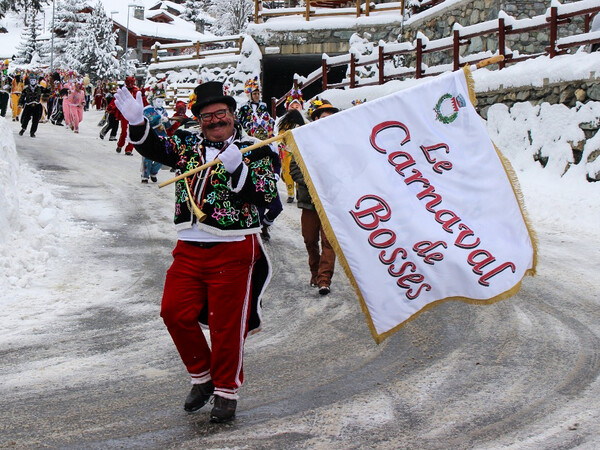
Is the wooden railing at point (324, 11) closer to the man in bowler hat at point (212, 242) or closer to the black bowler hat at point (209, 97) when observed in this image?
the black bowler hat at point (209, 97)

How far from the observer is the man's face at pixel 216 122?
4.33 meters

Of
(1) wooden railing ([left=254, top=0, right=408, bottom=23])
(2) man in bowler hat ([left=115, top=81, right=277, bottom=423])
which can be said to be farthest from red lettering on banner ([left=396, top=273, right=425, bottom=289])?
(1) wooden railing ([left=254, top=0, right=408, bottom=23])

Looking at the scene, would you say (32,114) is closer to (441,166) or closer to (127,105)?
(127,105)

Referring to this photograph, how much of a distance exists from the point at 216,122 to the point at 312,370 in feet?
5.96

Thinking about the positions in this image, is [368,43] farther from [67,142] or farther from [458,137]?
[458,137]

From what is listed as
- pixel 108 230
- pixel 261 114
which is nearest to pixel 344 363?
pixel 108 230

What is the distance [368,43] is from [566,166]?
566 inches

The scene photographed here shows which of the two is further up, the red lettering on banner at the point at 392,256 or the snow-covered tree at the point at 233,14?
the snow-covered tree at the point at 233,14

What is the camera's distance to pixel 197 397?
4.30 meters

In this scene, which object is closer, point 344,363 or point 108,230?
point 344,363

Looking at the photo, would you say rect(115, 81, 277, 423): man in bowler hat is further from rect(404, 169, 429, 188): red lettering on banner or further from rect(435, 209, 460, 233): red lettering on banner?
rect(435, 209, 460, 233): red lettering on banner

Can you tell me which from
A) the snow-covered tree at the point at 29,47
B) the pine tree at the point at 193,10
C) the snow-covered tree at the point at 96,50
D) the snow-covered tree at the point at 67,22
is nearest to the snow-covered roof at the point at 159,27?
the pine tree at the point at 193,10

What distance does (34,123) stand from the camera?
21938 mm

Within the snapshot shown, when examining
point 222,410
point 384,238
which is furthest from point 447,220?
point 222,410
